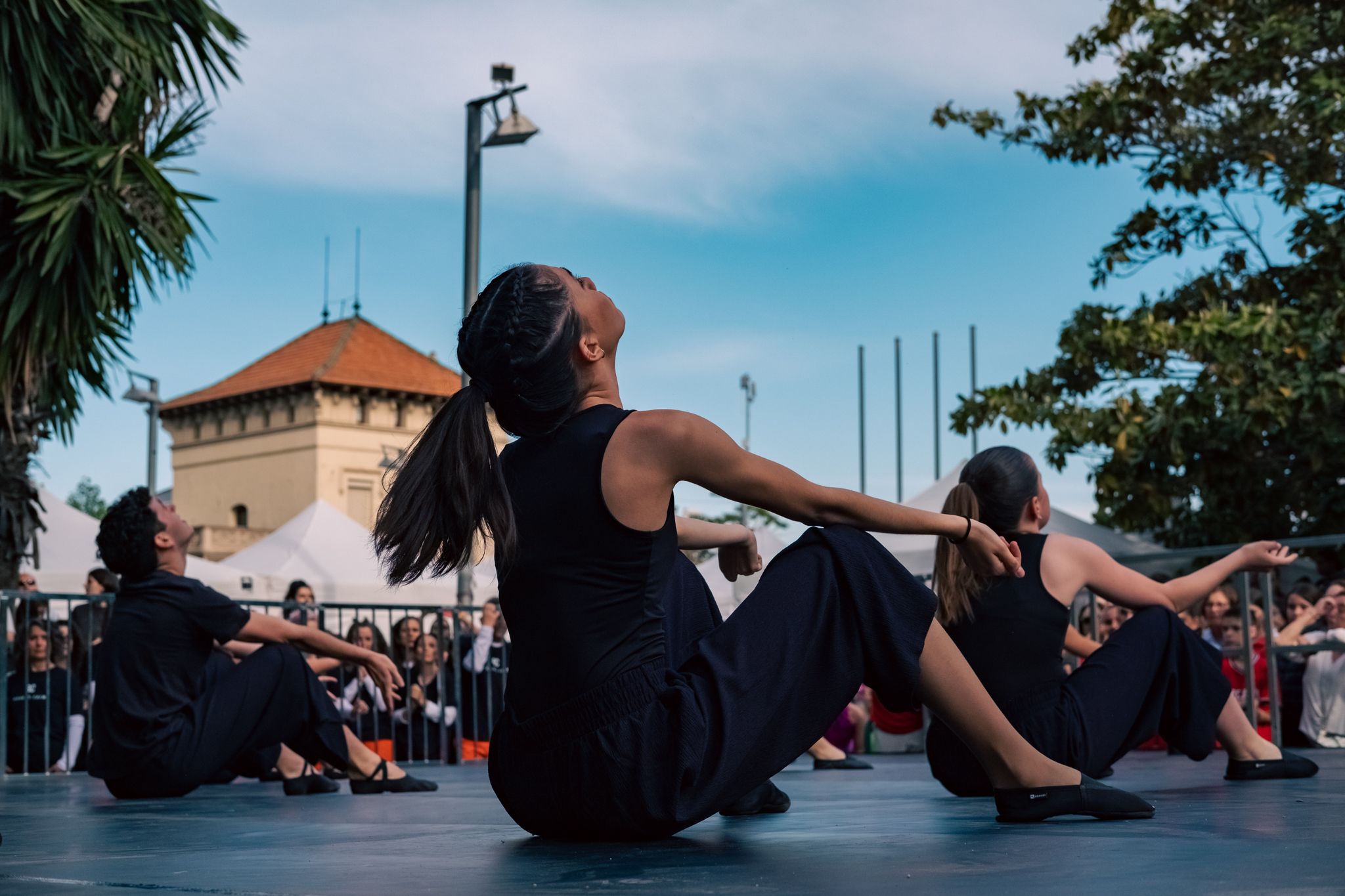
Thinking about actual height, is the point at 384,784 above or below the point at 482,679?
below

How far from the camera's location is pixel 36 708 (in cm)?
950

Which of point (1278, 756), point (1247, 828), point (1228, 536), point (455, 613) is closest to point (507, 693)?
point (1247, 828)

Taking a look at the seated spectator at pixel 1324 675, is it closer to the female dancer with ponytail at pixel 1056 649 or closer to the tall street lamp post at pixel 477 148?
the female dancer with ponytail at pixel 1056 649

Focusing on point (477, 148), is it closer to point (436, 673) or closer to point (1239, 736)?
point (436, 673)

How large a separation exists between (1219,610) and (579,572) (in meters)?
7.48

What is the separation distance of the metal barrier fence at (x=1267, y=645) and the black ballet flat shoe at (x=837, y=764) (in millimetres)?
1655

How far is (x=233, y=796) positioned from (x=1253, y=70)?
12593 mm

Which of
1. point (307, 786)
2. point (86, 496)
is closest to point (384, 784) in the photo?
point (307, 786)

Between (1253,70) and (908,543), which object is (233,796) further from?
(1253,70)

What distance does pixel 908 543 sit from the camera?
14.5 meters

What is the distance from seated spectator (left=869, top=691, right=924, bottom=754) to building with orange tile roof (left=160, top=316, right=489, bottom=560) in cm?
4806

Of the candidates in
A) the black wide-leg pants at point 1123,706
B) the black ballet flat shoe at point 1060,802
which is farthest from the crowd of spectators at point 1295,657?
the black ballet flat shoe at point 1060,802

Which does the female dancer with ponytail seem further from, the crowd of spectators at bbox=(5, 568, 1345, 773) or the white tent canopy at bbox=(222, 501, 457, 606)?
the white tent canopy at bbox=(222, 501, 457, 606)

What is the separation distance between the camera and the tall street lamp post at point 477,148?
13.9 m
